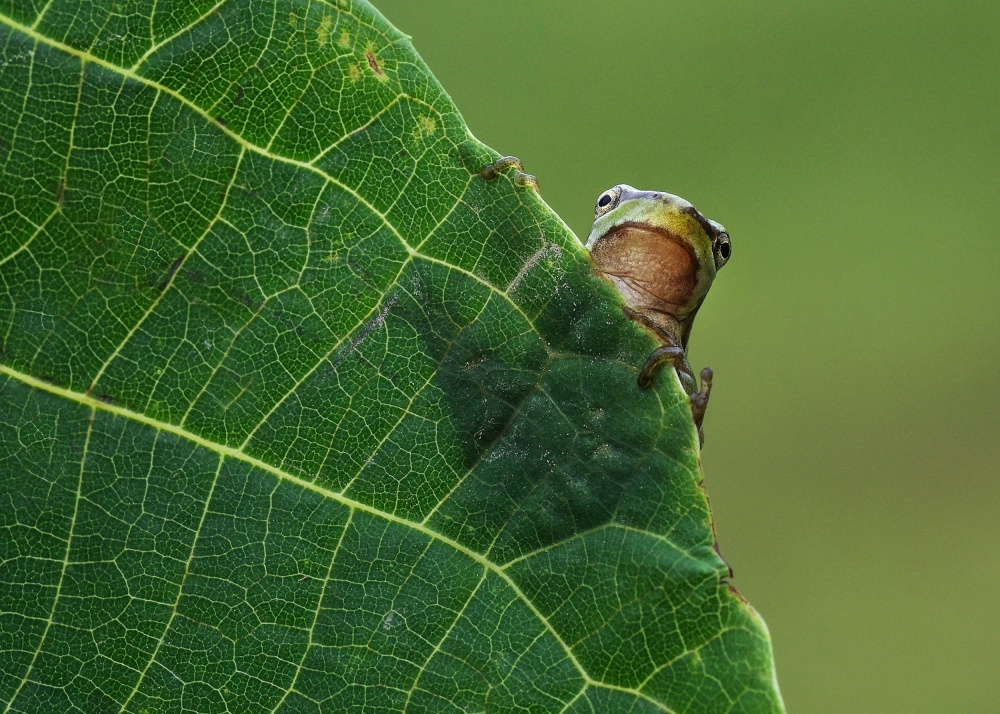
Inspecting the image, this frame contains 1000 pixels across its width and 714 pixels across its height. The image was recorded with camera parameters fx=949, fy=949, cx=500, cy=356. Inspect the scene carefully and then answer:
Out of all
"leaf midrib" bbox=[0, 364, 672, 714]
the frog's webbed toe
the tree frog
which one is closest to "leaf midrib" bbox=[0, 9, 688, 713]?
"leaf midrib" bbox=[0, 364, 672, 714]

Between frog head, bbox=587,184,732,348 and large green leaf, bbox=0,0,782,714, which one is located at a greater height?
frog head, bbox=587,184,732,348

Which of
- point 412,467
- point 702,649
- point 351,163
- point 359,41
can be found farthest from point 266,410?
point 702,649

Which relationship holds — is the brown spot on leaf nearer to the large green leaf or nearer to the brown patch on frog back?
the large green leaf

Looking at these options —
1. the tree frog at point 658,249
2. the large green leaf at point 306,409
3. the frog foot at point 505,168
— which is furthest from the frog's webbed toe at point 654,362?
the tree frog at point 658,249

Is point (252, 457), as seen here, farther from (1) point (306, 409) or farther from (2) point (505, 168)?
(2) point (505, 168)

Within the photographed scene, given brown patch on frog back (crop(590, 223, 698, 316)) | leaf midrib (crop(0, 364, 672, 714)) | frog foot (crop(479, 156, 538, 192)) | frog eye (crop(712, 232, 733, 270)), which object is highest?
frog eye (crop(712, 232, 733, 270))

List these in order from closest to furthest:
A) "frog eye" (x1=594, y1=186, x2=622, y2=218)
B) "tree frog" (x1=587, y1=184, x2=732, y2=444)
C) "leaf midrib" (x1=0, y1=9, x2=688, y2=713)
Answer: "leaf midrib" (x1=0, y1=9, x2=688, y2=713) → "tree frog" (x1=587, y1=184, x2=732, y2=444) → "frog eye" (x1=594, y1=186, x2=622, y2=218)
